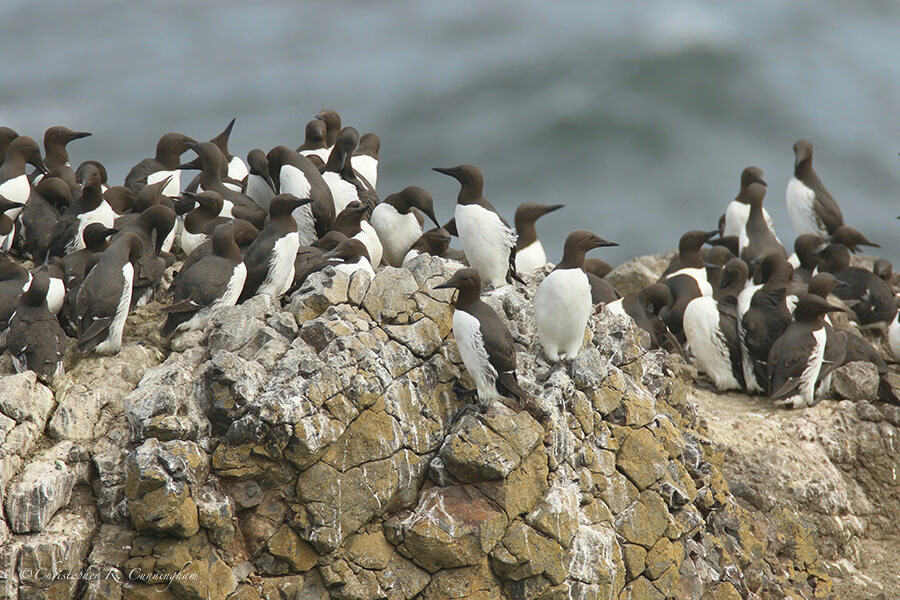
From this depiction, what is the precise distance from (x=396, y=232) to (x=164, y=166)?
2.63 metres

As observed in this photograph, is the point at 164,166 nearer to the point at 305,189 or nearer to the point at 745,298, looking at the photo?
the point at 305,189

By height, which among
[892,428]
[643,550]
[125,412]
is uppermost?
[125,412]

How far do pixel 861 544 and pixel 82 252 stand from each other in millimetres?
6629

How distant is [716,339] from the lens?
10227mm

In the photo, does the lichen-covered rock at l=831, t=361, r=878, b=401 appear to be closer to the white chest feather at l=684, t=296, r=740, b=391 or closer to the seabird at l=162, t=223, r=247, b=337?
the white chest feather at l=684, t=296, r=740, b=391

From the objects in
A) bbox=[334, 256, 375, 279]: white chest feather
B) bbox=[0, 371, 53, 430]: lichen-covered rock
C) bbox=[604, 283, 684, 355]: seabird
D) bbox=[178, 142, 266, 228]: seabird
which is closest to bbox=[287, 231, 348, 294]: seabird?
bbox=[334, 256, 375, 279]: white chest feather

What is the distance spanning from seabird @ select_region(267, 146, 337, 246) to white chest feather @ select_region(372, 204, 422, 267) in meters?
0.45

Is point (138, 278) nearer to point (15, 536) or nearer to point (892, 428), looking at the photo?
point (15, 536)

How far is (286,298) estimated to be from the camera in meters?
7.63

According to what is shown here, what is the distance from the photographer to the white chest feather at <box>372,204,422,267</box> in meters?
9.28

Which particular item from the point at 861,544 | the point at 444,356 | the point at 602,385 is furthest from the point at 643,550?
the point at 861,544

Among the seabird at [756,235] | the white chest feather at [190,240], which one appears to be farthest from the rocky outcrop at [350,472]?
the seabird at [756,235]

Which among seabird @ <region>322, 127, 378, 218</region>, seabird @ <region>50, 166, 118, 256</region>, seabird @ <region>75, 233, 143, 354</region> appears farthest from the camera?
seabird @ <region>322, 127, 378, 218</region>

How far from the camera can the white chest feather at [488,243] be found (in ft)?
26.1
